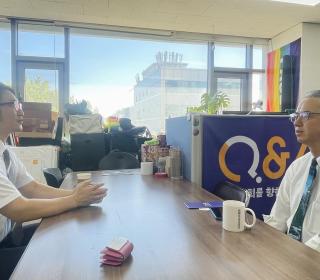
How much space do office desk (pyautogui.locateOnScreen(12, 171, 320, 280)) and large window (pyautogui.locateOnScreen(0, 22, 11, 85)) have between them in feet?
14.9

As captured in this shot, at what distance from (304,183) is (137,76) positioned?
4525 mm

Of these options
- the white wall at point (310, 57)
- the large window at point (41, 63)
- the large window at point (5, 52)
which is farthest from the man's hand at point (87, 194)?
the white wall at point (310, 57)

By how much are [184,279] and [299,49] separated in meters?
5.50

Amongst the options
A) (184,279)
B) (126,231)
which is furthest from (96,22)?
(184,279)

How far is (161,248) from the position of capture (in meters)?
1.02

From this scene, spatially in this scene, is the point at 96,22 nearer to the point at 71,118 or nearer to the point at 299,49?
the point at 71,118

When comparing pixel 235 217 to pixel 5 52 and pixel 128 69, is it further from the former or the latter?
pixel 5 52

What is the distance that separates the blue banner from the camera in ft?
6.96

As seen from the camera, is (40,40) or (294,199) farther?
(40,40)

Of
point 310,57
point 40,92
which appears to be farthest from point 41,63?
point 310,57

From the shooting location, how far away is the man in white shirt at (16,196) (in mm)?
1252

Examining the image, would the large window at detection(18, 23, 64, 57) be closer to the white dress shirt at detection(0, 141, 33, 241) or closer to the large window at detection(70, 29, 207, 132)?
the large window at detection(70, 29, 207, 132)

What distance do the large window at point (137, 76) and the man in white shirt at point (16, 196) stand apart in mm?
3522

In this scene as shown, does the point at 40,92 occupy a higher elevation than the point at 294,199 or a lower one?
higher
